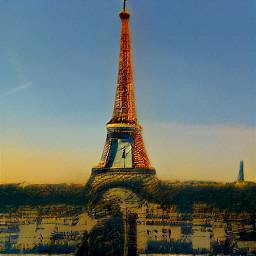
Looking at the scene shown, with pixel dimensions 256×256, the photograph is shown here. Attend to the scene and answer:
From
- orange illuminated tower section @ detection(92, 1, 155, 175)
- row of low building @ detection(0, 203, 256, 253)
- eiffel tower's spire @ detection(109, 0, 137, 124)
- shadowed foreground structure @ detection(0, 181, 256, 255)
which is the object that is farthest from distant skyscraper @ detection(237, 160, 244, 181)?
eiffel tower's spire @ detection(109, 0, 137, 124)

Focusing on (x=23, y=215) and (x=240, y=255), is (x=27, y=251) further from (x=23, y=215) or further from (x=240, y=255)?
(x=240, y=255)

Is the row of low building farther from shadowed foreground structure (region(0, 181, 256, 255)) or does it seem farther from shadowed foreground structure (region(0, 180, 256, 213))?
shadowed foreground structure (region(0, 180, 256, 213))

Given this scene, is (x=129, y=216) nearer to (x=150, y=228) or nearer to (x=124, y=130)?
(x=150, y=228)

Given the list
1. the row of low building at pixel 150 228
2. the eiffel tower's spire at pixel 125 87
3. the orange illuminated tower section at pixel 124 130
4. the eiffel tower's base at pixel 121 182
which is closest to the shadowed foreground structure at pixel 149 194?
the eiffel tower's base at pixel 121 182

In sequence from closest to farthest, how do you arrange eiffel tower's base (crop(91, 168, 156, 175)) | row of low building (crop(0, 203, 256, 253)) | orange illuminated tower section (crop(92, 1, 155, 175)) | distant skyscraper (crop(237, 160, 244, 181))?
row of low building (crop(0, 203, 256, 253))
distant skyscraper (crop(237, 160, 244, 181))
eiffel tower's base (crop(91, 168, 156, 175))
orange illuminated tower section (crop(92, 1, 155, 175))

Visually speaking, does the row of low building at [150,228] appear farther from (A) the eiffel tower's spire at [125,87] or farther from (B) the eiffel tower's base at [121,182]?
(A) the eiffel tower's spire at [125,87]

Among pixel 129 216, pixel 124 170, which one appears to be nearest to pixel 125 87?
pixel 124 170

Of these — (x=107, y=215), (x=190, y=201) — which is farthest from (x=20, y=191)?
(x=190, y=201)
